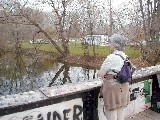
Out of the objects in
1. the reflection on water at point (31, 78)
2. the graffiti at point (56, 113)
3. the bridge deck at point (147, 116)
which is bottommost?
the reflection on water at point (31, 78)

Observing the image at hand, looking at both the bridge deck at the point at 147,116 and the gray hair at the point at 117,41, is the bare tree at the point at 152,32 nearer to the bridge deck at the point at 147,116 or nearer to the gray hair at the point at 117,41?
the bridge deck at the point at 147,116

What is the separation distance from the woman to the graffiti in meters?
0.64

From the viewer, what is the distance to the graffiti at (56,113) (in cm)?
364

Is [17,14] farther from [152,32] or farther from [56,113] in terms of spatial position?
[56,113]

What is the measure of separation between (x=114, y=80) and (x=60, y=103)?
0.91 m

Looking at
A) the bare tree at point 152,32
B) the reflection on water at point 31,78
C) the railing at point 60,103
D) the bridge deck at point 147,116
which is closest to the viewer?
the railing at point 60,103

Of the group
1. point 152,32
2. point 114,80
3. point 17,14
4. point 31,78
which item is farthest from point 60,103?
point 17,14

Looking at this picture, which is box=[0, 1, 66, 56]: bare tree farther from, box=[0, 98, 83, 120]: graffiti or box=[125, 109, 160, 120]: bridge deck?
box=[0, 98, 83, 120]: graffiti

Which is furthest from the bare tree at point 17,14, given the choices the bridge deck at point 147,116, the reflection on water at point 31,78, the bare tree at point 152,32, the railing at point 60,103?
the railing at point 60,103

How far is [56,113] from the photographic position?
3.99m

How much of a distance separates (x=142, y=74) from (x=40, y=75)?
17641 millimetres

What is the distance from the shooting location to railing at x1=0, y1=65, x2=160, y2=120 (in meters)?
3.50

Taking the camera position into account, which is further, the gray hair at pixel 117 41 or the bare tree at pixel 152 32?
the bare tree at pixel 152 32

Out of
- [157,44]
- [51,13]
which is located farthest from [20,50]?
[157,44]
